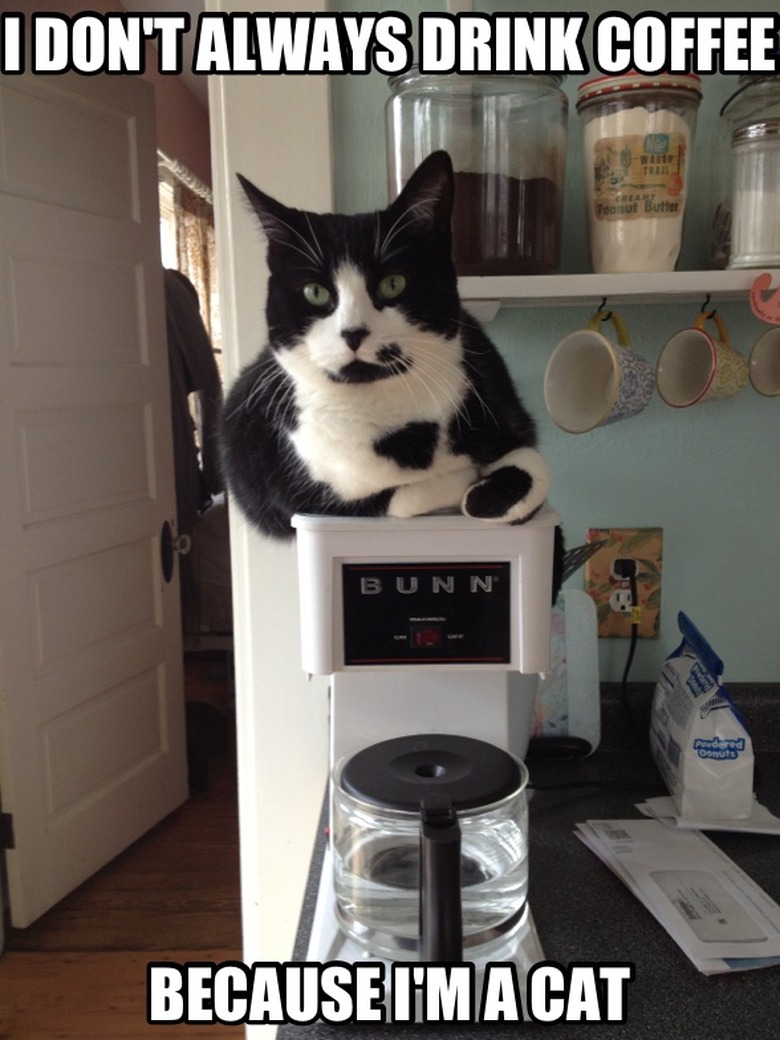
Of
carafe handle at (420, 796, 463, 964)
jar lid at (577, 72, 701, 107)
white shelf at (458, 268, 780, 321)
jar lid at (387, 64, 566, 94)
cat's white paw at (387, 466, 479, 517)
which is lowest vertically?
carafe handle at (420, 796, 463, 964)

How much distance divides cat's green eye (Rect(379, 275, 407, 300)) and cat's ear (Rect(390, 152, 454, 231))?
0.06 metres

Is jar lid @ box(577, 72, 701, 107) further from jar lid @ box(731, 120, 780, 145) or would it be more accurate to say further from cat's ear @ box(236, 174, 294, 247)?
cat's ear @ box(236, 174, 294, 247)

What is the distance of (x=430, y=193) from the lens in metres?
0.75

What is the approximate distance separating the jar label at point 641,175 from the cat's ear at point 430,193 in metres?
0.22

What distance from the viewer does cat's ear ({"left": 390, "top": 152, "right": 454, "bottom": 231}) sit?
0.73 metres

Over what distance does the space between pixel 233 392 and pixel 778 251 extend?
0.59 m

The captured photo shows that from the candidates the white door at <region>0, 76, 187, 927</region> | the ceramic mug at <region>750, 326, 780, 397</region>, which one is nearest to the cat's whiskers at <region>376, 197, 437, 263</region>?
the ceramic mug at <region>750, 326, 780, 397</region>

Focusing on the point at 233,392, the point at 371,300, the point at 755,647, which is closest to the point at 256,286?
the point at 233,392

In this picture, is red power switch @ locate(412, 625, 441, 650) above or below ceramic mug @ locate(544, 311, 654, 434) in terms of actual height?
below

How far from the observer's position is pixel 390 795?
658 mm

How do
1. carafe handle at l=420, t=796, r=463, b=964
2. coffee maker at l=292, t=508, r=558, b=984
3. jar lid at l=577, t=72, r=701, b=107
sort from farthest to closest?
jar lid at l=577, t=72, r=701, b=107 → coffee maker at l=292, t=508, r=558, b=984 → carafe handle at l=420, t=796, r=463, b=964

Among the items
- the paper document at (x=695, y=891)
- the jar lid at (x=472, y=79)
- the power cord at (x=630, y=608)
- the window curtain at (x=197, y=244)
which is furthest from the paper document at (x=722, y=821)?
the window curtain at (x=197, y=244)

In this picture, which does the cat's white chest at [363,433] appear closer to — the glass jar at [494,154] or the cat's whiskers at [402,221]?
the cat's whiskers at [402,221]

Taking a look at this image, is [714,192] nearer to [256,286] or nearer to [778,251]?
[778,251]
